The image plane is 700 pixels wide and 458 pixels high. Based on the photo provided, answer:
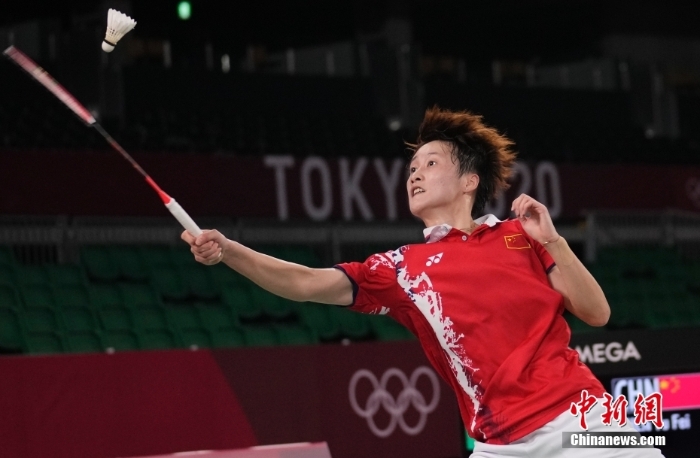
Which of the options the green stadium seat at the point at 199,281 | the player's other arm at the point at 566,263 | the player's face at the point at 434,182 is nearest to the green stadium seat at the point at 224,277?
the green stadium seat at the point at 199,281

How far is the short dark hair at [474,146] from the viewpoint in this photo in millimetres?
4156

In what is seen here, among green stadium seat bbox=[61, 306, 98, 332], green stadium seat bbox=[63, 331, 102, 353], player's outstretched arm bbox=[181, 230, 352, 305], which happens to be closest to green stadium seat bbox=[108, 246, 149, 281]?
green stadium seat bbox=[61, 306, 98, 332]

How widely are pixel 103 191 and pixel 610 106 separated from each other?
10051 millimetres

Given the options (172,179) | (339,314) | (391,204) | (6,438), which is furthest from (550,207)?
(6,438)

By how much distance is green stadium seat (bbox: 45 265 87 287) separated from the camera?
31.6 feet

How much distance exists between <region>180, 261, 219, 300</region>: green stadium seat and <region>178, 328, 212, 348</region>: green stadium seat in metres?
0.97

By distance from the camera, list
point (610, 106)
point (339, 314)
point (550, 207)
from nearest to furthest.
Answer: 1. point (339, 314)
2. point (550, 207)
3. point (610, 106)

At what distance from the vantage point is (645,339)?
680cm

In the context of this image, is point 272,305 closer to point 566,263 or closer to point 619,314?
point 619,314

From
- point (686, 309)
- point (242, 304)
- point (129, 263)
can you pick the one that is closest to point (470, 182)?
point (242, 304)

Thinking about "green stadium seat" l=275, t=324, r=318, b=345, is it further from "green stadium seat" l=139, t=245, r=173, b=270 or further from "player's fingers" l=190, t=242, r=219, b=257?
"player's fingers" l=190, t=242, r=219, b=257

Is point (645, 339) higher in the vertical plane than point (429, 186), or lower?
lower

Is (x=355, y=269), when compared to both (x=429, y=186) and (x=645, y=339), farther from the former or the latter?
(x=645, y=339)

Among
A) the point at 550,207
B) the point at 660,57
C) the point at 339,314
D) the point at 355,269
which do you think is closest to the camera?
the point at 355,269
